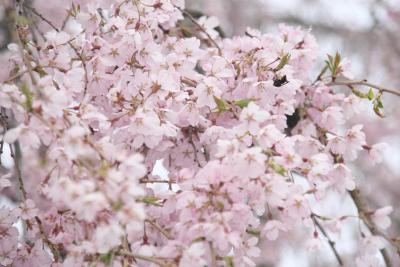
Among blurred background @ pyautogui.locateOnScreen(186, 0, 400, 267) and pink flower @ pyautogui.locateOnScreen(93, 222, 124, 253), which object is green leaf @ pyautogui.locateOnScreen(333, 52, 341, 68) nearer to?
pink flower @ pyautogui.locateOnScreen(93, 222, 124, 253)

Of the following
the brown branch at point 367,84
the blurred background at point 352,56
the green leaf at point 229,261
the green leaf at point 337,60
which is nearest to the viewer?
the green leaf at point 229,261

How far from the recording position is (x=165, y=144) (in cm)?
146

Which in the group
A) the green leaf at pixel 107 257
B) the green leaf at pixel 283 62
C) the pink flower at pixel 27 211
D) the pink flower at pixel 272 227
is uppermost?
the green leaf at pixel 283 62

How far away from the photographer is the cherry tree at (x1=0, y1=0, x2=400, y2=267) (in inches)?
46.5

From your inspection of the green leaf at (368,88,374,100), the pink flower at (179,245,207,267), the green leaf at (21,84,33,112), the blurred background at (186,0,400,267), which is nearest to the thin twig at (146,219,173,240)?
the pink flower at (179,245,207,267)

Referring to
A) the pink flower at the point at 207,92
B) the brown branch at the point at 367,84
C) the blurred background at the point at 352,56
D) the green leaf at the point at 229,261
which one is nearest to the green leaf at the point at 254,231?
the green leaf at the point at 229,261

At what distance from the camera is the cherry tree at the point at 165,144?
1181mm

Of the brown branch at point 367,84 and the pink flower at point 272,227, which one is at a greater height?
the brown branch at point 367,84

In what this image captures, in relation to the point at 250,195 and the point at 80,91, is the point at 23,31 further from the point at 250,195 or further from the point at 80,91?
the point at 250,195

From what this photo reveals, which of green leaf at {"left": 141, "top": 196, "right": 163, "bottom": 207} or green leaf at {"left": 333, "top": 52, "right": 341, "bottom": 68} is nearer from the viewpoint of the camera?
green leaf at {"left": 141, "top": 196, "right": 163, "bottom": 207}

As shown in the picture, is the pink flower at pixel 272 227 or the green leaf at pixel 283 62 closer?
the pink flower at pixel 272 227

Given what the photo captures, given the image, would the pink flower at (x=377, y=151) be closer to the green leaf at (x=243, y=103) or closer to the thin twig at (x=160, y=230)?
the green leaf at (x=243, y=103)

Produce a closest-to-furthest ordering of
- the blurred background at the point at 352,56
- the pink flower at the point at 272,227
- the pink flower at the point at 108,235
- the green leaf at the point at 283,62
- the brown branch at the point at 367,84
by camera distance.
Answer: the pink flower at the point at 108,235 → the pink flower at the point at 272,227 → the green leaf at the point at 283,62 → the brown branch at the point at 367,84 → the blurred background at the point at 352,56

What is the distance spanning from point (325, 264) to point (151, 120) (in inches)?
191
